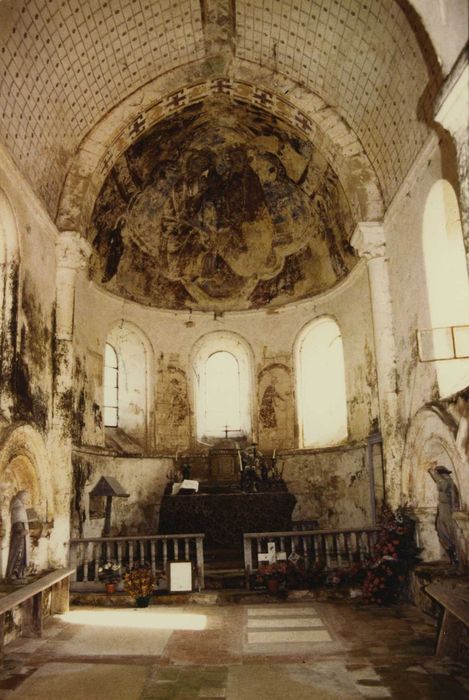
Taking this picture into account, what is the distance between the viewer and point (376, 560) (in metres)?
10.8

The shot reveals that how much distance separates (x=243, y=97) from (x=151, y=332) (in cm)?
673

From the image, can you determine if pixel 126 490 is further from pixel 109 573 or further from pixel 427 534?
pixel 427 534

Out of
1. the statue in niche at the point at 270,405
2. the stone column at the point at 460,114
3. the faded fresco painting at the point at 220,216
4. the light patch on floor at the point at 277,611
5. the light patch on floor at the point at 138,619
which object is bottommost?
the light patch on floor at the point at 277,611

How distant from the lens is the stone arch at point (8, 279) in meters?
9.91

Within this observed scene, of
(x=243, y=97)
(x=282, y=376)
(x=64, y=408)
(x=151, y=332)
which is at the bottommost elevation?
(x=64, y=408)

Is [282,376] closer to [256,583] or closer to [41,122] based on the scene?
[256,583]

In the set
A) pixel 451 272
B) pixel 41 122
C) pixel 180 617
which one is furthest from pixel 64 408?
pixel 451 272

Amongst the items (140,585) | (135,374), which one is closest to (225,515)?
(140,585)

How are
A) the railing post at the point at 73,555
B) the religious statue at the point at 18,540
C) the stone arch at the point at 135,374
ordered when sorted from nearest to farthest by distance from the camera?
the religious statue at the point at 18,540 < the railing post at the point at 73,555 < the stone arch at the point at 135,374

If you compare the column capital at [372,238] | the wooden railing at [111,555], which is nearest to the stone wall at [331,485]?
the wooden railing at [111,555]

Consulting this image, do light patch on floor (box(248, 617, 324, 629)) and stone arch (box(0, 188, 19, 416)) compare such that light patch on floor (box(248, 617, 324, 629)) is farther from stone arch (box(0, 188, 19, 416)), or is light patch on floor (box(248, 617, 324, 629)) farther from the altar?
stone arch (box(0, 188, 19, 416))

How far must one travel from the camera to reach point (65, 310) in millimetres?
12477

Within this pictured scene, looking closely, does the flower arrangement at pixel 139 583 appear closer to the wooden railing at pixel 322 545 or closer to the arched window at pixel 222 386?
the wooden railing at pixel 322 545

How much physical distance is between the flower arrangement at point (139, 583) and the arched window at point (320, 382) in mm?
7126
